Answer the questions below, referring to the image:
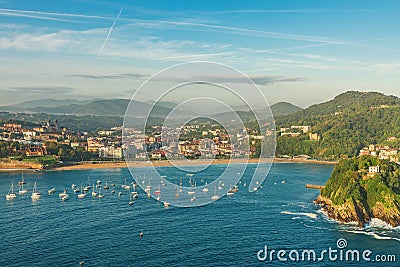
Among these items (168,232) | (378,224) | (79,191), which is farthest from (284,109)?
(168,232)

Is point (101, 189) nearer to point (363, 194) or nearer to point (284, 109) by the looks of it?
point (363, 194)

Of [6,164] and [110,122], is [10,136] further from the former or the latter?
[110,122]

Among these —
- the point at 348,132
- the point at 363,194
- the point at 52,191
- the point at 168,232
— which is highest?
the point at 348,132

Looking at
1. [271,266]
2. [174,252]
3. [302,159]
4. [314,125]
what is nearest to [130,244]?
[174,252]

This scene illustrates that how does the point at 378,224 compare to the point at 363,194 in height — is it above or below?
below

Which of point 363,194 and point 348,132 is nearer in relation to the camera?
point 363,194

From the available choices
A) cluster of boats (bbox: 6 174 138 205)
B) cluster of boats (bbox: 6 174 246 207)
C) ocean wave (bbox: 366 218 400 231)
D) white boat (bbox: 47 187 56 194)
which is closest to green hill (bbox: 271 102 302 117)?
cluster of boats (bbox: 6 174 246 207)

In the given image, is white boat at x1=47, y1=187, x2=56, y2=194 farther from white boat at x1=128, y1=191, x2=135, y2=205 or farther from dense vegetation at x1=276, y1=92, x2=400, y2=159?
dense vegetation at x1=276, y1=92, x2=400, y2=159

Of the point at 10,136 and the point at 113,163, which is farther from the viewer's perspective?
the point at 10,136
